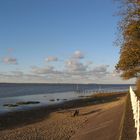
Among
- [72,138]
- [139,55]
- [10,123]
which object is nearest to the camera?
[72,138]

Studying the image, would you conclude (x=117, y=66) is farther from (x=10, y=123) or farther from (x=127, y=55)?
(x=10, y=123)

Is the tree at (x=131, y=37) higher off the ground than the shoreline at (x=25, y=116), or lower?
higher

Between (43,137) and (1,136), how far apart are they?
12.8ft

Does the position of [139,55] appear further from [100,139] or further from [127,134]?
[127,134]

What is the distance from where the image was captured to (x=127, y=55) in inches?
1130

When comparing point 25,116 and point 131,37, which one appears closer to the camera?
point 131,37

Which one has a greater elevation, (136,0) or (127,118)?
(136,0)

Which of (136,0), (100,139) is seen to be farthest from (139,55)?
(100,139)

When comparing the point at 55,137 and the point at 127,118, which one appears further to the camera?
the point at 55,137

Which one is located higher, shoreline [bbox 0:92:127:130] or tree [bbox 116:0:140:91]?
tree [bbox 116:0:140:91]

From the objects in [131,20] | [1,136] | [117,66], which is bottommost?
[1,136]

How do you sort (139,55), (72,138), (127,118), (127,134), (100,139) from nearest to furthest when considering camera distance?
(127,134), (100,139), (127,118), (72,138), (139,55)

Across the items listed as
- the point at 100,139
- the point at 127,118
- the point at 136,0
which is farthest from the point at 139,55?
the point at 100,139

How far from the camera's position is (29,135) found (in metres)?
23.0
